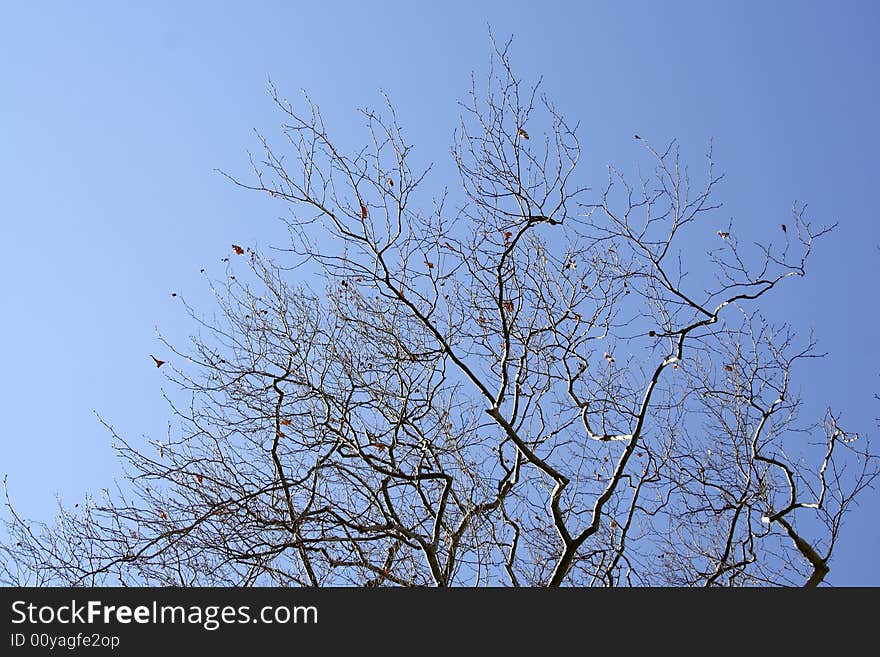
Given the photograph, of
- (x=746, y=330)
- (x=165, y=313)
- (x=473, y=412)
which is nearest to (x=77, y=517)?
(x=165, y=313)

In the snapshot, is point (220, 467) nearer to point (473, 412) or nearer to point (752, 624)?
point (473, 412)

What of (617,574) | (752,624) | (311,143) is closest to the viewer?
(752,624)

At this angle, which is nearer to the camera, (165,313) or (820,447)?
(165,313)

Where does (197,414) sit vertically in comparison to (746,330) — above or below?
below

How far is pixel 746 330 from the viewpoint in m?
6.26

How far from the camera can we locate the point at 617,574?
6.10m

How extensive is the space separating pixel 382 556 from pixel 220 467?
1250 mm

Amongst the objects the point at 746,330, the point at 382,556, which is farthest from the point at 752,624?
the point at 746,330

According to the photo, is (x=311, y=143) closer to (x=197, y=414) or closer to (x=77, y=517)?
(x=197, y=414)

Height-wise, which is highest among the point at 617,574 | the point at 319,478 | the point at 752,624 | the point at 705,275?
the point at 705,275

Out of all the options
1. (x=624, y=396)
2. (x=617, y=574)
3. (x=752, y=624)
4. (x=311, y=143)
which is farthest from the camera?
(x=617, y=574)

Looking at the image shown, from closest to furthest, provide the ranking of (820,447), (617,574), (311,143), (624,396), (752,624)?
(752,624)
(311,143)
(624,396)
(617,574)
(820,447)

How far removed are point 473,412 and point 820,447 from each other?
2.78 metres

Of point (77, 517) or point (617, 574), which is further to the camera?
point (617, 574)
